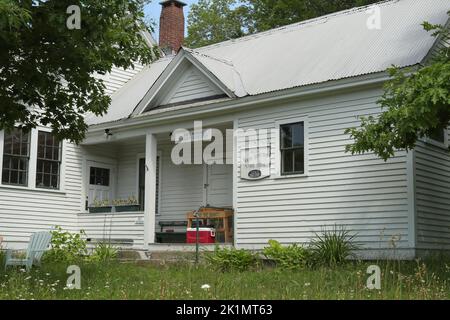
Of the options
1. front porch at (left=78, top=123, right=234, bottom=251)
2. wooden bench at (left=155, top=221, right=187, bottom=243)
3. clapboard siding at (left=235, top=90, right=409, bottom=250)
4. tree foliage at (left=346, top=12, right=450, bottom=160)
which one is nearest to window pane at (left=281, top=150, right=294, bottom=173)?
clapboard siding at (left=235, top=90, right=409, bottom=250)

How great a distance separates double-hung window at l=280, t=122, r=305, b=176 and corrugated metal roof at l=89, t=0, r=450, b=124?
1020mm

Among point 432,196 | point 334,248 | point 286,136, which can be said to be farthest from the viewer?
point 286,136

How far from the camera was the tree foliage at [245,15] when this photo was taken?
3141 centimetres

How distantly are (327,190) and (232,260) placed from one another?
8.81 ft

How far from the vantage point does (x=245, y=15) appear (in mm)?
37406

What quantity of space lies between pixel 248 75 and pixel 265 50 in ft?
6.23

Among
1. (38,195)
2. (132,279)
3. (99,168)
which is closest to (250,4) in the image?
(99,168)

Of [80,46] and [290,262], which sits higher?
[80,46]

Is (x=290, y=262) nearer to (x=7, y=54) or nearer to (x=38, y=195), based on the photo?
(x=7, y=54)

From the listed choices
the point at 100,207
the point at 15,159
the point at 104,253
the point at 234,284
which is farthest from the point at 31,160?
the point at 234,284

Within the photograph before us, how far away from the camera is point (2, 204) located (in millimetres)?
18328

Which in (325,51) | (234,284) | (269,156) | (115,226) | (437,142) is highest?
(325,51)

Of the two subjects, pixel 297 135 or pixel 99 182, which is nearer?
pixel 297 135

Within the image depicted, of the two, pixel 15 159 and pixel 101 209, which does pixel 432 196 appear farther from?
pixel 15 159
